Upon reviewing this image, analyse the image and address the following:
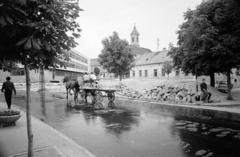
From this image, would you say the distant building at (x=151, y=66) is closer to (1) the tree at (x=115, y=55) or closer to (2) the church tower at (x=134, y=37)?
(1) the tree at (x=115, y=55)

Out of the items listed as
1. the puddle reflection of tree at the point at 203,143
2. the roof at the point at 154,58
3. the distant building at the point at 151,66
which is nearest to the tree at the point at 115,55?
the distant building at the point at 151,66

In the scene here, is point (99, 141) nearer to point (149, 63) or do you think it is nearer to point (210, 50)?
point (210, 50)

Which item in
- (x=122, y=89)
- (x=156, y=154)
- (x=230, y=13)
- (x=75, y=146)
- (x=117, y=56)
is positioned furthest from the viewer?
(x=117, y=56)

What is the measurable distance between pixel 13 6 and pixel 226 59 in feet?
53.7

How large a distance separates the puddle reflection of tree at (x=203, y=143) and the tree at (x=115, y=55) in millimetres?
25679

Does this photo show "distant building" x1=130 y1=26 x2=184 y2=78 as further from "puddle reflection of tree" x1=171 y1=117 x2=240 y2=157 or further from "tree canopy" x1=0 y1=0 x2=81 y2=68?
"tree canopy" x1=0 y1=0 x2=81 y2=68

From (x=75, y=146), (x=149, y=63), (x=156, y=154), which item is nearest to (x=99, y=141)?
(x=75, y=146)

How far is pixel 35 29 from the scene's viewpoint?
353cm

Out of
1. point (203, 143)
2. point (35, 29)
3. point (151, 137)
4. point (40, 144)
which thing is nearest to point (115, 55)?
point (151, 137)

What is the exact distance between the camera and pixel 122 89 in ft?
90.4

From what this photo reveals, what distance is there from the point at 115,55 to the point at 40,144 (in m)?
28.2

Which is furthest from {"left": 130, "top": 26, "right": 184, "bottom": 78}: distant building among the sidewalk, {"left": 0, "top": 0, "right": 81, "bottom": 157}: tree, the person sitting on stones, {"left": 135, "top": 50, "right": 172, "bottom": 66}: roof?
{"left": 0, "top": 0, "right": 81, "bottom": 157}: tree

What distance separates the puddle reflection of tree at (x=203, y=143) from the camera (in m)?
5.39

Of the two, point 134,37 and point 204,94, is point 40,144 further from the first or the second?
point 134,37
